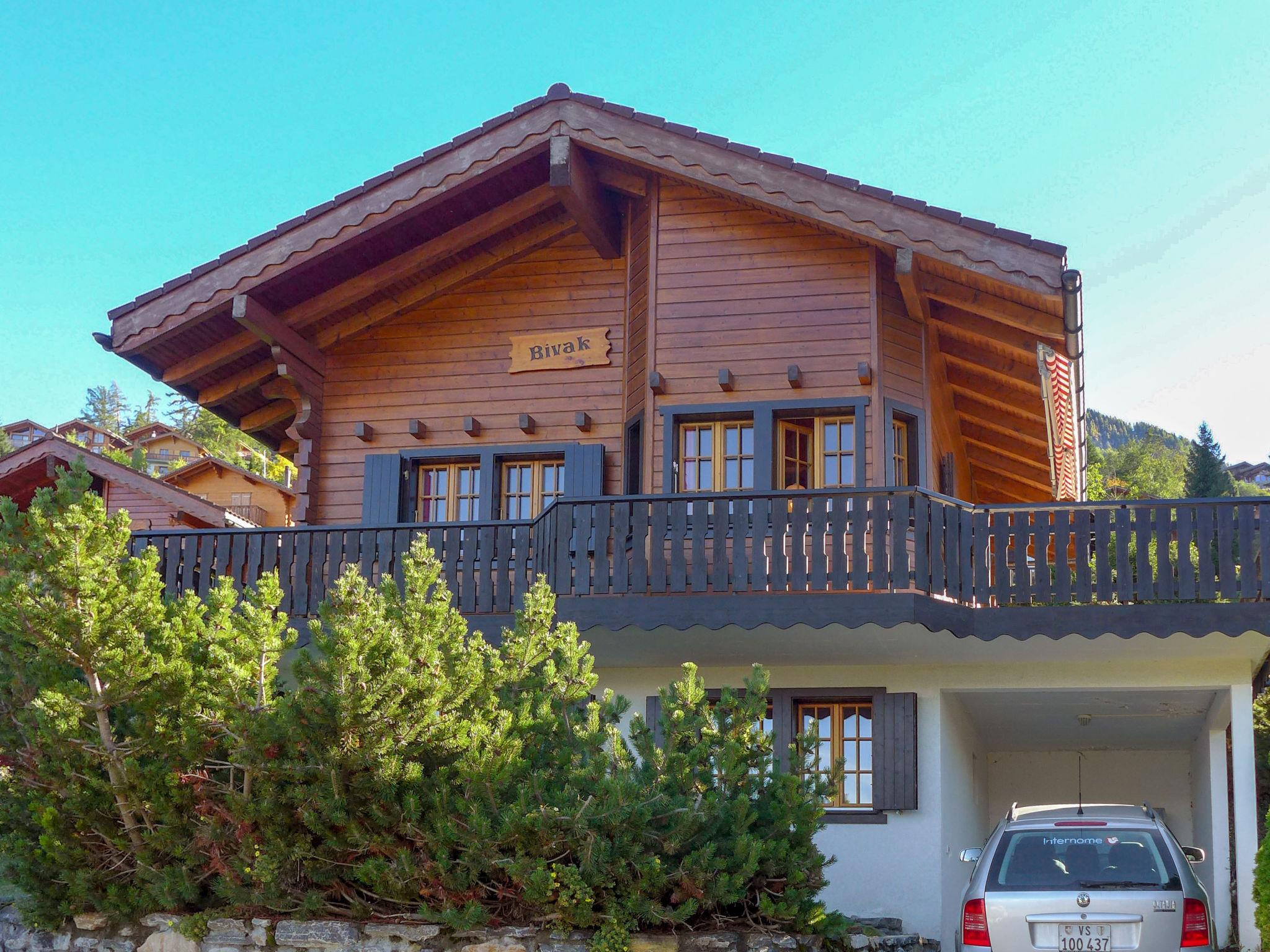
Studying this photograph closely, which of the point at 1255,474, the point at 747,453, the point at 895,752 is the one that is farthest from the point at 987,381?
the point at 1255,474

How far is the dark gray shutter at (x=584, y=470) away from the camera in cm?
1524

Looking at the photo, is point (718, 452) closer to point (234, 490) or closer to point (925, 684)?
point (925, 684)

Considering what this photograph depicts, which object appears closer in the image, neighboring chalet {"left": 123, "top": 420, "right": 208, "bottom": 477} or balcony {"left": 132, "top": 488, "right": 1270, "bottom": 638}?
balcony {"left": 132, "top": 488, "right": 1270, "bottom": 638}

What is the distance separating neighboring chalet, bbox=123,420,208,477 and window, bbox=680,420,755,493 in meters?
67.8

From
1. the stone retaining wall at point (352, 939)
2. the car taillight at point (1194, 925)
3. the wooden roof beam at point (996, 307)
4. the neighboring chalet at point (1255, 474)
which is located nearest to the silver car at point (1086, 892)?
the car taillight at point (1194, 925)

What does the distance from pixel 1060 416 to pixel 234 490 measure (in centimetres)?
3350

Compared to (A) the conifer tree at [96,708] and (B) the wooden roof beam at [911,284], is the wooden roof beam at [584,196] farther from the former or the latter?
(A) the conifer tree at [96,708]

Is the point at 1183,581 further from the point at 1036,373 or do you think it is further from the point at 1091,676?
the point at 1036,373

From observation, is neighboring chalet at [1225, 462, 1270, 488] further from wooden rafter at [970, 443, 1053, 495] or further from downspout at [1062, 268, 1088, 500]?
downspout at [1062, 268, 1088, 500]

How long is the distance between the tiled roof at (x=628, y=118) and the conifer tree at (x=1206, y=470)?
47910 mm

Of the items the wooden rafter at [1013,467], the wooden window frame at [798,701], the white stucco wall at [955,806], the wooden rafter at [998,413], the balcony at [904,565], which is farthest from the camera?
the wooden rafter at [1013,467]

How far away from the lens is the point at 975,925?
30.9ft

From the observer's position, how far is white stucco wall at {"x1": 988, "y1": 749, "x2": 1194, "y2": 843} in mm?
20609

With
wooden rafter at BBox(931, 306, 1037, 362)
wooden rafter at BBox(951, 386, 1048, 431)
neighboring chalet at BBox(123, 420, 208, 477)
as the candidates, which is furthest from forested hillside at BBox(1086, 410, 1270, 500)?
neighboring chalet at BBox(123, 420, 208, 477)
